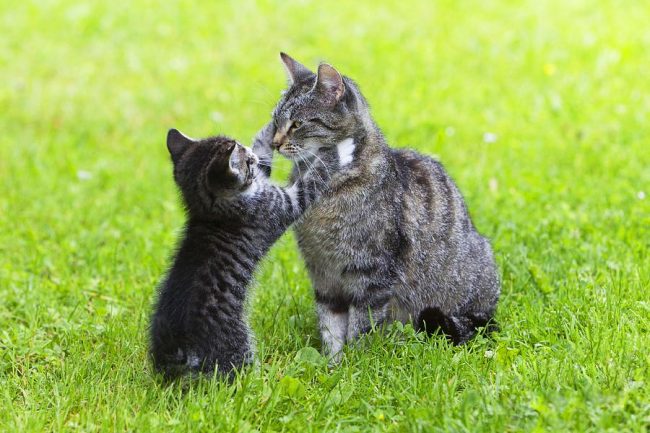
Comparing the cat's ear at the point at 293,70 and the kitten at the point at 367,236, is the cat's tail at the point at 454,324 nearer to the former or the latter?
the kitten at the point at 367,236

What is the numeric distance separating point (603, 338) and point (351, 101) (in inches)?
69.5

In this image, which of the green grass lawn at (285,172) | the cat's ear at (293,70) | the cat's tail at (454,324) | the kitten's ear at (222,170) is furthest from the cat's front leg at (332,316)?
the cat's ear at (293,70)

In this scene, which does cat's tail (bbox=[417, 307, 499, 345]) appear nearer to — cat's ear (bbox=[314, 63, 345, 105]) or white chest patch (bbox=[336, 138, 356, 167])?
white chest patch (bbox=[336, 138, 356, 167])

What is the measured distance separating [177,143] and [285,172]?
5.54 feet

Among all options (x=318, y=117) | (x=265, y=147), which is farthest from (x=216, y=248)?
(x=318, y=117)

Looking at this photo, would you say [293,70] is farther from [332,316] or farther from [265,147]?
[332,316]

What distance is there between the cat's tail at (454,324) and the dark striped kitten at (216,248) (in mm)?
896

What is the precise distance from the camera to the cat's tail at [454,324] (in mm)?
4396

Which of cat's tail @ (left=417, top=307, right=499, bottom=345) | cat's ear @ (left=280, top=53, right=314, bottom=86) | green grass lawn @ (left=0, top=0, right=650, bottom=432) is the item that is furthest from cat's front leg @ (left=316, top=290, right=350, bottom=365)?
cat's ear @ (left=280, top=53, right=314, bottom=86)

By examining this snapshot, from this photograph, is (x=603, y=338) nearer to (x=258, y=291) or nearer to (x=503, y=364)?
(x=503, y=364)

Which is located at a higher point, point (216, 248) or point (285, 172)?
point (285, 172)

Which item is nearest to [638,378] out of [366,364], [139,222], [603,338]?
[603,338]

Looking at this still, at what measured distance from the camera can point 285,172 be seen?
5996mm

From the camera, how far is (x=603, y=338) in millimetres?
4035
